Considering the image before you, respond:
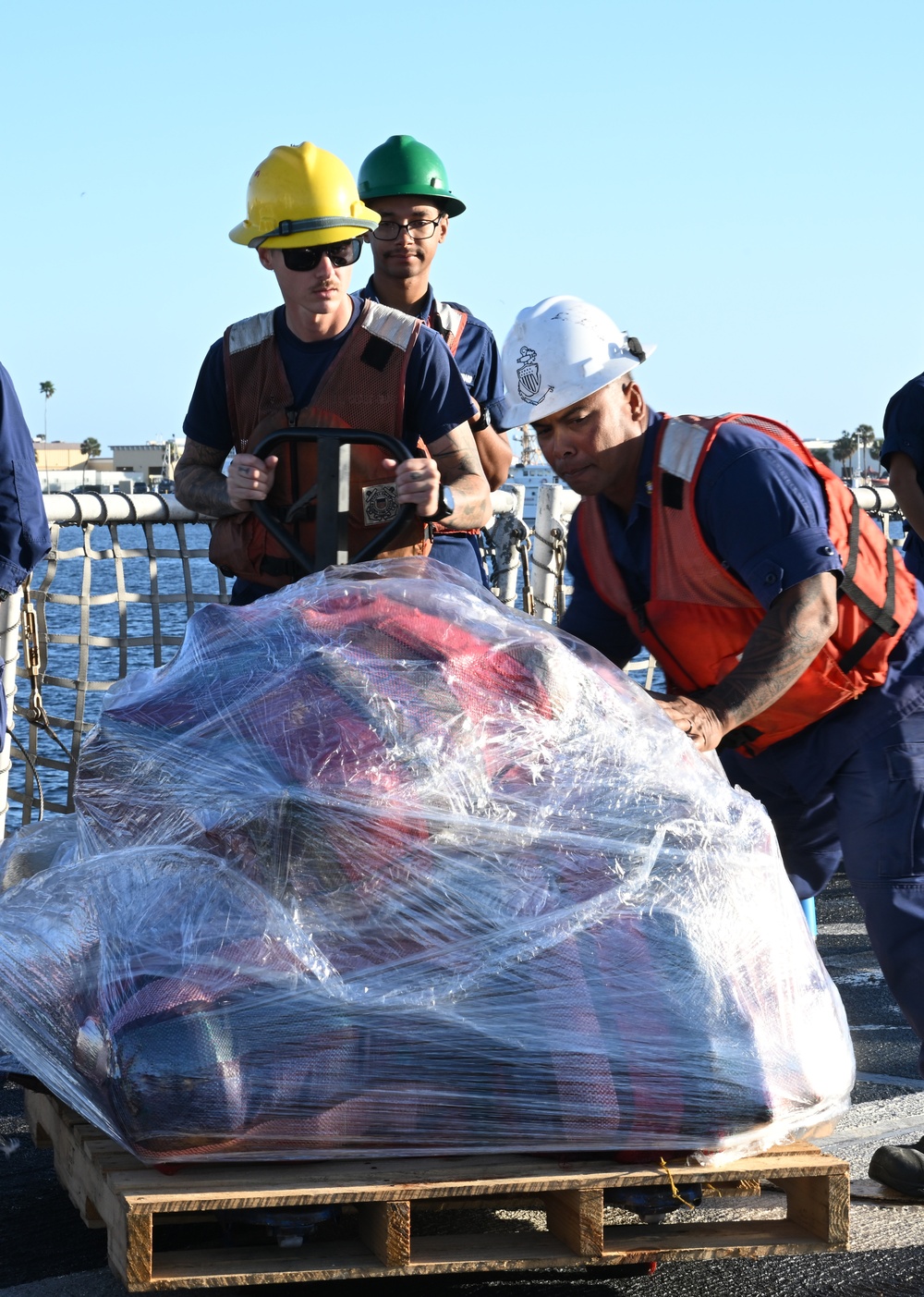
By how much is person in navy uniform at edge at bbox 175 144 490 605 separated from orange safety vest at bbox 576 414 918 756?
0.60 metres

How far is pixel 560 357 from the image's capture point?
3.47m

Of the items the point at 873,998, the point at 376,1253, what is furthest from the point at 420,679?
the point at 873,998

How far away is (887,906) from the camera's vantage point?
339 cm

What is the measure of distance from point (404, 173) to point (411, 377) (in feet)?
3.45

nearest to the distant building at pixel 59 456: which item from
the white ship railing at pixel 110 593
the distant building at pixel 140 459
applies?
the distant building at pixel 140 459

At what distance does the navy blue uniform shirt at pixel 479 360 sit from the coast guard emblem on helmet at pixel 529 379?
1.47 meters

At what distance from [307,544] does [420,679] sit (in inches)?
49.3

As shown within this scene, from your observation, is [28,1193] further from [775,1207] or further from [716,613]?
[716,613]

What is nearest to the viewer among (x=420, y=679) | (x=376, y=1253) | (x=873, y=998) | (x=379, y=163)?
(x=376, y=1253)

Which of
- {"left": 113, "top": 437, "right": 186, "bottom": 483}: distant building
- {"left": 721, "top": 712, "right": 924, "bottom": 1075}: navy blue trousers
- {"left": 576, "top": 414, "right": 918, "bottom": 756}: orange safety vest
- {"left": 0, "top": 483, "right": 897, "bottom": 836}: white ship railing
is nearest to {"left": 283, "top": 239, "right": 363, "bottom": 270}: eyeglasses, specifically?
{"left": 576, "top": 414, "right": 918, "bottom": 756}: orange safety vest

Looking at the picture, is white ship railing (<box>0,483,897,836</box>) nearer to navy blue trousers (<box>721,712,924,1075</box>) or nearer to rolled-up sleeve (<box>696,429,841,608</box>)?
rolled-up sleeve (<box>696,429,841,608</box>)

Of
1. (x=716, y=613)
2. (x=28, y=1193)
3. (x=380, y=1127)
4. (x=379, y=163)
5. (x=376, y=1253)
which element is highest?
(x=379, y=163)

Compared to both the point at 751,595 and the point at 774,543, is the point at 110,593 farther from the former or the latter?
the point at 774,543

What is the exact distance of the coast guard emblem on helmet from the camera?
3.51 metres
